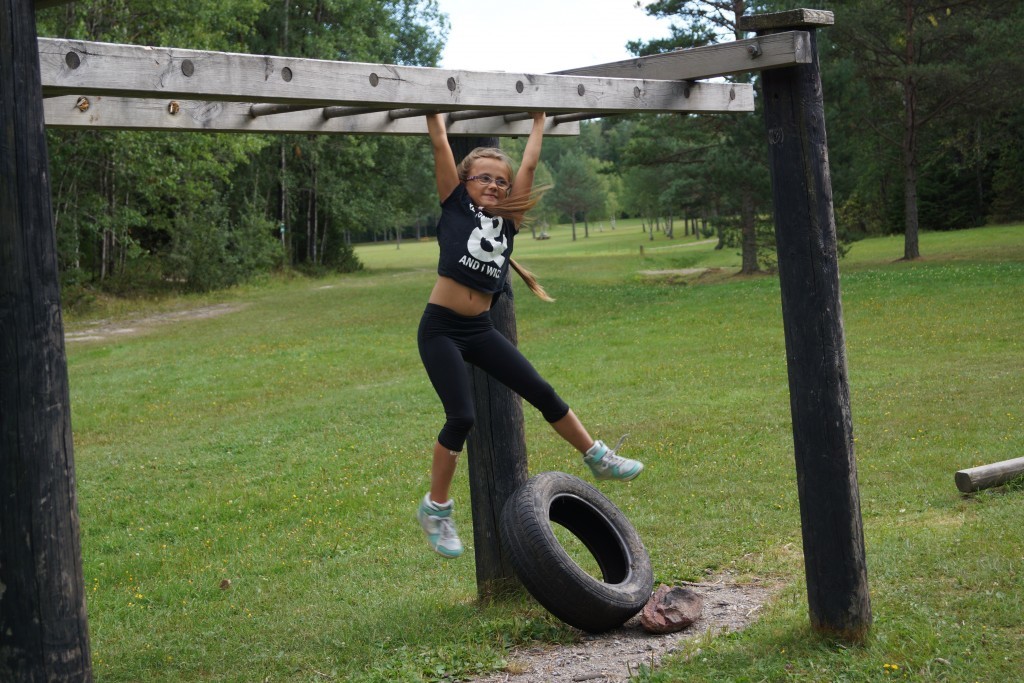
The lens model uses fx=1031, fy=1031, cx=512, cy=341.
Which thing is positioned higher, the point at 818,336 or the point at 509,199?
the point at 509,199

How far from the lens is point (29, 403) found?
319cm

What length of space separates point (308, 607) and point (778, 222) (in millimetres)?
3713

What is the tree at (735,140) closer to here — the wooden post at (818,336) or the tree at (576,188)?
the wooden post at (818,336)

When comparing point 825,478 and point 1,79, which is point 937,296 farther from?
point 1,79

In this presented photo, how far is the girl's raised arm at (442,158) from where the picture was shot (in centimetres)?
485

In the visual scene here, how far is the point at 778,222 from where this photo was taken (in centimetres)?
486

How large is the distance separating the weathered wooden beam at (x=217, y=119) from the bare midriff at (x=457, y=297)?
0.96 meters

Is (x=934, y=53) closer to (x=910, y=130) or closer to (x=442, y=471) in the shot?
(x=910, y=130)

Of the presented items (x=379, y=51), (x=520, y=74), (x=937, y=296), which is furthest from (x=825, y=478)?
(x=379, y=51)

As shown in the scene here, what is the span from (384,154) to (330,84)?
4757 cm

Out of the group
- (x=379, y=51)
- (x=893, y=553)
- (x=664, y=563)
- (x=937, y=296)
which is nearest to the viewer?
(x=893, y=553)

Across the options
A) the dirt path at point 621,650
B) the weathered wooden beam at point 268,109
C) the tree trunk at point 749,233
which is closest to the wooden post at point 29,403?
the weathered wooden beam at point 268,109

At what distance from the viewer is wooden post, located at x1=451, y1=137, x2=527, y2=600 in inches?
235

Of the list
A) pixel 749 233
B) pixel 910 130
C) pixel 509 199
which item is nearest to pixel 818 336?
pixel 509 199
